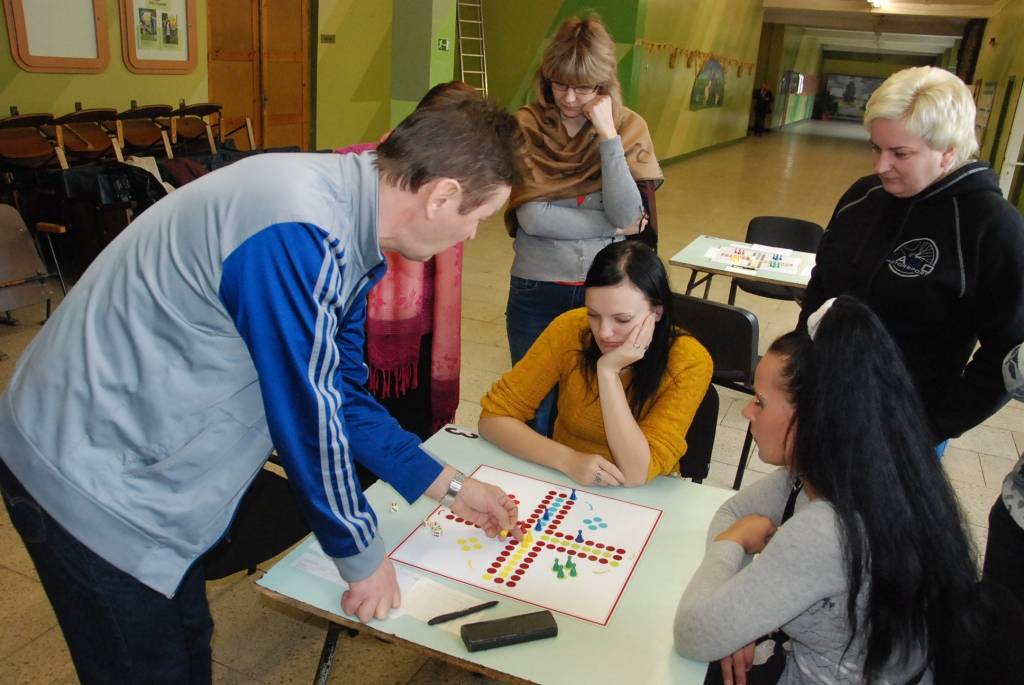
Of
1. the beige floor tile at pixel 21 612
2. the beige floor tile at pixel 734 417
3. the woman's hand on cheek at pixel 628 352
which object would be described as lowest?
the beige floor tile at pixel 21 612

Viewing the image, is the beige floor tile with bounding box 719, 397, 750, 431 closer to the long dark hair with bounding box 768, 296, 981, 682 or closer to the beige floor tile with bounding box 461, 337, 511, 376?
the beige floor tile with bounding box 461, 337, 511, 376

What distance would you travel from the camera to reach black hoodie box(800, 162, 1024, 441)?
68.7 inches

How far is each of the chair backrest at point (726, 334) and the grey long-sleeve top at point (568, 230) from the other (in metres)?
0.38

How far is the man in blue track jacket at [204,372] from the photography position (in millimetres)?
1042

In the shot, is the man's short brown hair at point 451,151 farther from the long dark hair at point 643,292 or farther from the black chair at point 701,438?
the black chair at point 701,438

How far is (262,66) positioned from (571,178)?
675cm

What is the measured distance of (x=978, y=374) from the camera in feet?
5.95

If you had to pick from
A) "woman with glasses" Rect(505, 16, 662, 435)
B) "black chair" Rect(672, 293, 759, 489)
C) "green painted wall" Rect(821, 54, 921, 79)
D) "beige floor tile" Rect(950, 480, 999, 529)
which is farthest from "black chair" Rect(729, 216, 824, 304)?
"green painted wall" Rect(821, 54, 921, 79)

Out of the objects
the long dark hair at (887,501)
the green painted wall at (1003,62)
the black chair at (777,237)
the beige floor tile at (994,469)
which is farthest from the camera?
the green painted wall at (1003,62)

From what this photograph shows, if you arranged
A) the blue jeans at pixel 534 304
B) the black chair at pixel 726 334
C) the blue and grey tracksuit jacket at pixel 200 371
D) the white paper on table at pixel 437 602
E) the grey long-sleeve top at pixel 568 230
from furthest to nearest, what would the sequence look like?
the black chair at pixel 726 334, the blue jeans at pixel 534 304, the grey long-sleeve top at pixel 568 230, the white paper on table at pixel 437 602, the blue and grey tracksuit jacket at pixel 200 371

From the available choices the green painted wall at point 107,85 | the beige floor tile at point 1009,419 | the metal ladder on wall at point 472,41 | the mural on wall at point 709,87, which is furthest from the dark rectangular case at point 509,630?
the mural on wall at point 709,87

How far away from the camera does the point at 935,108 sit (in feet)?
5.71

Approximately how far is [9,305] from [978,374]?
4.33 m

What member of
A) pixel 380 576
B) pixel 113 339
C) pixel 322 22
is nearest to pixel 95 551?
pixel 113 339
